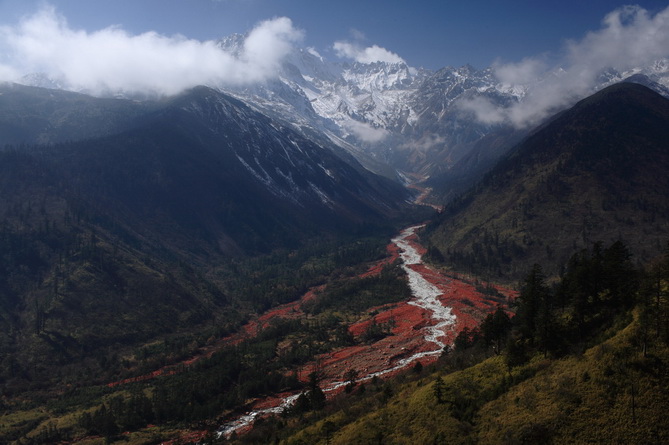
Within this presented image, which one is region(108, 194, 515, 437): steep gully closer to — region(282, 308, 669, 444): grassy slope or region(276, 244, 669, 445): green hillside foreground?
region(276, 244, 669, 445): green hillside foreground

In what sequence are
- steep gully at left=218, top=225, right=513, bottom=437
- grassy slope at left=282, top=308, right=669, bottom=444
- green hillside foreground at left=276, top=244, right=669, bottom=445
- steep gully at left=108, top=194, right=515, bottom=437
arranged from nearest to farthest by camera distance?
grassy slope at left=282, top=308, right=669, bottom=444 → green hillside foreground at left=276, top=244, right=669, bottom=445 → steep gully at left=218, top=225, right=513, bottom=437 → steep gully at left=108, top=194, right=515, bottom=437

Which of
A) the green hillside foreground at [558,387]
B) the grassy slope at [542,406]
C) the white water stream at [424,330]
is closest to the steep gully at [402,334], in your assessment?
the white water stream at [424,330]

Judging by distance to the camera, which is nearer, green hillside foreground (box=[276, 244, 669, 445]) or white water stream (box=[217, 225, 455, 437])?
green hillside foreground (box=[276, 244, 669, 445])

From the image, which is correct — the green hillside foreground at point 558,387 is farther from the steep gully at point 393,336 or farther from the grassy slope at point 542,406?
the steep gully at point 393,336

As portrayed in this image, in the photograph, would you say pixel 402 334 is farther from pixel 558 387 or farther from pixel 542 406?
pixel 542 406

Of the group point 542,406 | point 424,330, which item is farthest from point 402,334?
point 542,406

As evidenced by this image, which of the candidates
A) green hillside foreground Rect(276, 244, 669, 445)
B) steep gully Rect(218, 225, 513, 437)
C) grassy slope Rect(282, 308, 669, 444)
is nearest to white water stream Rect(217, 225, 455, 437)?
steep gully Rect(218, 225, 513, 437)
